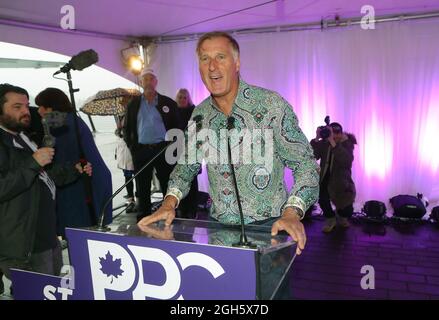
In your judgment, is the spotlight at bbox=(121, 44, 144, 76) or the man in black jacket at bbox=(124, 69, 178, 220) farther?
the spotlight at bbox=(121, 44, 144, 76)

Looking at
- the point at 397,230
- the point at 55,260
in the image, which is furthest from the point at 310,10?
the point at 55,260

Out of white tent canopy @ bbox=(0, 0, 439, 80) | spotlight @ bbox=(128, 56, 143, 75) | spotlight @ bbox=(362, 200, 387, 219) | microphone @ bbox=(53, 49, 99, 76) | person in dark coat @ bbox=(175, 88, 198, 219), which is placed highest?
white tent canopy @ bbox=(0, 0, 439, 80)

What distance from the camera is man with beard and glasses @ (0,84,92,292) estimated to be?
197 centimetres

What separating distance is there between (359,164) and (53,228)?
4.59m

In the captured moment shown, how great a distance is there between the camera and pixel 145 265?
0.91 m

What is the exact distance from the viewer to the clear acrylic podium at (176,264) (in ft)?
2.65

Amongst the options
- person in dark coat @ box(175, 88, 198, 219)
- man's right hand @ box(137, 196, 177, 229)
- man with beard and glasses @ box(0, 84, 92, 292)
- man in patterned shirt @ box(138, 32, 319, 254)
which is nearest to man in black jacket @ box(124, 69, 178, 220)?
person in dark coat @ box(175, 88, 198, 219)

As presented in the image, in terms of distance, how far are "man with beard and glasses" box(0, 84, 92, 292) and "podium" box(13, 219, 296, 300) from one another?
102cm

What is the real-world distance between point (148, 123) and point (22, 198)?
2.64 metres

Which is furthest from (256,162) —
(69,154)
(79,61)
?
(69,154)

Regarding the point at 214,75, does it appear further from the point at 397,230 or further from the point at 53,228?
the point at 397,230

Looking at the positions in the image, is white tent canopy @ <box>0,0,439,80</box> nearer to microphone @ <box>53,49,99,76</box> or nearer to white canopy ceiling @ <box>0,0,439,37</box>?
white canopy ceiling @ <box>0,0,439,37</box>

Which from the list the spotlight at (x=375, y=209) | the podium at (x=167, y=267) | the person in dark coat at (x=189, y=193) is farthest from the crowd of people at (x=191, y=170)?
the spotlight at (x=375, y=209)

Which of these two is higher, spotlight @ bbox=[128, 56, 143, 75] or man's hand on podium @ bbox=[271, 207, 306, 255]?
spotlight @ bbox=[128, 56, 143, 75]
